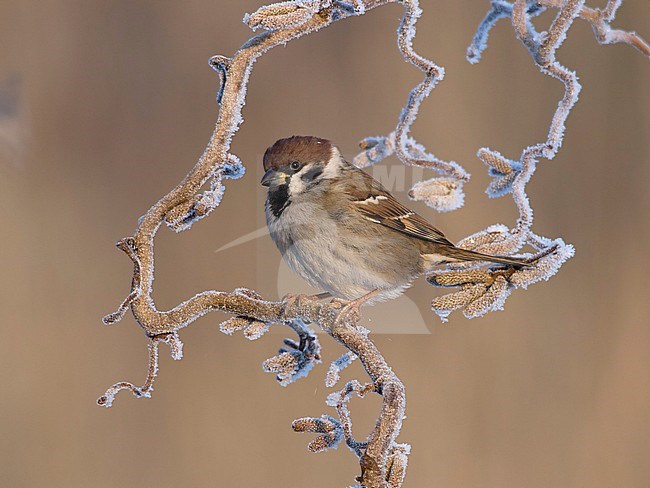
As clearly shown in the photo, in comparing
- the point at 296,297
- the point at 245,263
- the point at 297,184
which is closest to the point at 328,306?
the point at 296,297

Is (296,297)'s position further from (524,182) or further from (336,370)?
(524,182)

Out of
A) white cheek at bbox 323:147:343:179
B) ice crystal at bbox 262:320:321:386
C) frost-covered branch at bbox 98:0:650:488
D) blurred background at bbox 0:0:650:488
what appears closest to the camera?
frost-covered branch at bbox 98:0:650:488

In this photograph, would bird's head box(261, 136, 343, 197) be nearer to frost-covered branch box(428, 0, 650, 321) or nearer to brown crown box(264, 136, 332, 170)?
brown crown box(264, 136, 332, 170)

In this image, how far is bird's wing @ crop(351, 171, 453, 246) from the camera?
113 centimetres

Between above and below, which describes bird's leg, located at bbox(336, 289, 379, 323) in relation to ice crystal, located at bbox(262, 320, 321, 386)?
above

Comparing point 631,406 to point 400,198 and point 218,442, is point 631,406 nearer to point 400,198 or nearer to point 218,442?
point 218,442

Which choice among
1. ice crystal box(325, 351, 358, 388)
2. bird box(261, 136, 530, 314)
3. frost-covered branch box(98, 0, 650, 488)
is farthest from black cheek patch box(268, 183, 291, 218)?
ice crystal box(325, 351, 358, 388)

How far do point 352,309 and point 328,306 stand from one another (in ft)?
0.29

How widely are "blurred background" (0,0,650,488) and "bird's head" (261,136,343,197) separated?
2.31 ft

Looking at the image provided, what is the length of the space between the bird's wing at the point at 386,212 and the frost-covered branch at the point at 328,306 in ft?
0.95

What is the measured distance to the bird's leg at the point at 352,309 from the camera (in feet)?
2.64

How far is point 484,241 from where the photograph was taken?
794mm

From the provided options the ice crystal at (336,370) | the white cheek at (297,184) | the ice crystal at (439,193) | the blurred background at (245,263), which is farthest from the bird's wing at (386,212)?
the blurred background at (245,263)

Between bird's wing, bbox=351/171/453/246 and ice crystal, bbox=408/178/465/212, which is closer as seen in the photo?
ice crystal, bbox=408/178/465/212
